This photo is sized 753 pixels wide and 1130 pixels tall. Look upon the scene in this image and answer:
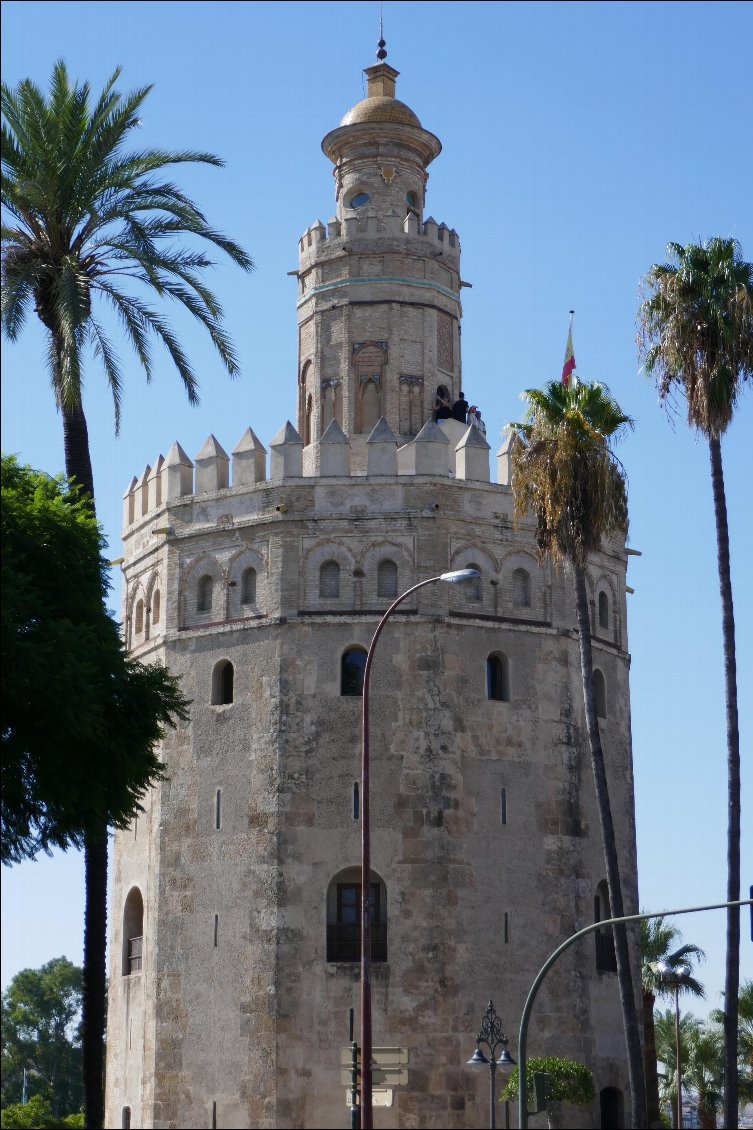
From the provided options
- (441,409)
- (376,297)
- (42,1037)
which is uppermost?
(376,297)

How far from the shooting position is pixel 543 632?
3553 centimetres

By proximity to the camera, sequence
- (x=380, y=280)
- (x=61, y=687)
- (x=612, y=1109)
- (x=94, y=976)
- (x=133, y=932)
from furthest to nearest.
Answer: (x=380, y=280) → (x=133, y=932) → (x=612, y=1109) → (x=94, y=976) → (x=61, y=687)

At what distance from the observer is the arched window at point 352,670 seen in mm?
34312

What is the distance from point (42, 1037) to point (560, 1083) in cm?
5572

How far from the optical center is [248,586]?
35531 millimetres

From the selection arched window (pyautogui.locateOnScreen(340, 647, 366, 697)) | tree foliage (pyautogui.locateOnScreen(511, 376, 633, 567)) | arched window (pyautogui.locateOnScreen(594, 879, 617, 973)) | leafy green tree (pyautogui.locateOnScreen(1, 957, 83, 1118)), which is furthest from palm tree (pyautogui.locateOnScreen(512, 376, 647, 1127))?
leafy green tree (pyautogui.locateOnScreen(1, 957, 83, 1118))

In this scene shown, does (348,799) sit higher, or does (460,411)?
(460,411)

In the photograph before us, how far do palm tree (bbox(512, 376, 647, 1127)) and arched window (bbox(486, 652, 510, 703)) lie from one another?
3.00m

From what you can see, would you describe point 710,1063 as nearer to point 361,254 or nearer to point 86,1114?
point 361,254

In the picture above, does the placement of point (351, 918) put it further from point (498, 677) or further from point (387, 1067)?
point (498, 677)

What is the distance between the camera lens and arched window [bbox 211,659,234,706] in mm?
35219

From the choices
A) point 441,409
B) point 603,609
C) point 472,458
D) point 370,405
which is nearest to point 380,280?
point 370,405

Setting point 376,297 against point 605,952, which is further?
point 376,297

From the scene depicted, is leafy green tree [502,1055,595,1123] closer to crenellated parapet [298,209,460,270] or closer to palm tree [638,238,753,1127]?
palm tree [638,238,753,1127]
